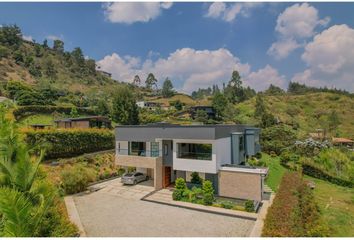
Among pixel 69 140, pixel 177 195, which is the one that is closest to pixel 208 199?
pixel 177 195

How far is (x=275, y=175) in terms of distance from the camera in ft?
88.5

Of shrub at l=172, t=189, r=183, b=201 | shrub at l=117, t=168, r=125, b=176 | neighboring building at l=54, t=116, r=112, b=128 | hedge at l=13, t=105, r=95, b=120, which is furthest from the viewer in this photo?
hedge at l=13, t=105, r=95, b=120

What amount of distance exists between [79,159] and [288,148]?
102ft

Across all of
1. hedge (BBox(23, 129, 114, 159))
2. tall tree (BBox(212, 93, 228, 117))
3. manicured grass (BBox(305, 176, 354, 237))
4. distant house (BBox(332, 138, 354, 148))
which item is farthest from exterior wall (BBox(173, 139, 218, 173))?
tall tree (BBox(212, 93, 228, 117))

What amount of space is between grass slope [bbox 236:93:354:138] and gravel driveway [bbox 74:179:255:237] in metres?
49.8

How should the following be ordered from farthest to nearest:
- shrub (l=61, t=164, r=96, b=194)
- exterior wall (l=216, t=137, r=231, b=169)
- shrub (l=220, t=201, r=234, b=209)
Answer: shrub (l=61, t=164, r=96, b=194), exterior wall (l=216, t=137, r=231, b=169), shrub (l=220, t=201, r=234, b=209)

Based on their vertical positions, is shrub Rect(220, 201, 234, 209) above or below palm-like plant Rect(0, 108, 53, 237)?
below

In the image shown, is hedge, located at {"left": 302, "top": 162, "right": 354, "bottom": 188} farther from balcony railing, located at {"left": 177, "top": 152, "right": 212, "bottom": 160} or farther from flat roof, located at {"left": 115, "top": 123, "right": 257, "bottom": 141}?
balcony railing, located at {"left": 177, "top": 152, "right": 212, "bottom": 160}

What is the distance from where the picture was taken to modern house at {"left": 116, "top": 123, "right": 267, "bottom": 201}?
17859mm

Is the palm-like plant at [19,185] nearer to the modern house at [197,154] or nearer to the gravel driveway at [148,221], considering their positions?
the gravel driveway at [148,221]

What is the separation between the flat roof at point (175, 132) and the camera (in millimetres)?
18484

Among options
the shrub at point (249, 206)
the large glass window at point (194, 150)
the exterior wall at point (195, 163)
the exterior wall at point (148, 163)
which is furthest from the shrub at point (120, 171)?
the shrub at point (249, 206)

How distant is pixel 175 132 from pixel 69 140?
1420 cm

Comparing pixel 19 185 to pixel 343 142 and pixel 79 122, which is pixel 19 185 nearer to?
pixel 79 122
